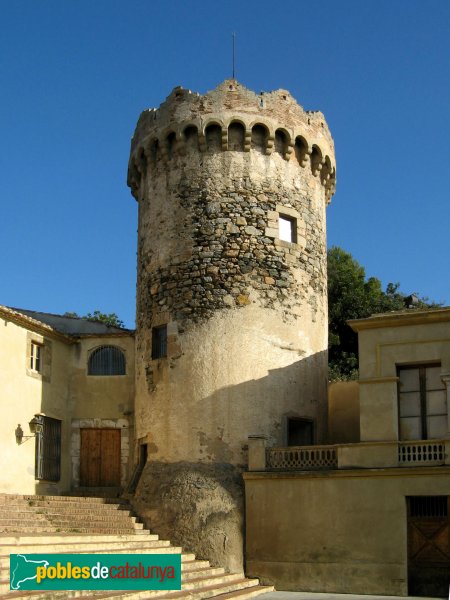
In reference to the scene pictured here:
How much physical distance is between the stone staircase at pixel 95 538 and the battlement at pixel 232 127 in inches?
375

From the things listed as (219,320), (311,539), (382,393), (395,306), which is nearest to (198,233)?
(219,320)

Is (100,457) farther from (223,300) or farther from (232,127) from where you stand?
(232,127)

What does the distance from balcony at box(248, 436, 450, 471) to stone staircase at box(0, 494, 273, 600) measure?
273 cm

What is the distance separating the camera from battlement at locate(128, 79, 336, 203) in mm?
23859

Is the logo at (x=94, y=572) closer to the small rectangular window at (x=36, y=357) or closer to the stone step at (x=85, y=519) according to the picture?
the stone step at (x=85, y=519)

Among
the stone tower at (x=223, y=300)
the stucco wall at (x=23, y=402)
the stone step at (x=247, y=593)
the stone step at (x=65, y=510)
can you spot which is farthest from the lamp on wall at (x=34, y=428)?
the stone step at (x=247, y=593)

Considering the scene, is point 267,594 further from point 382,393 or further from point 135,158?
point 135,158

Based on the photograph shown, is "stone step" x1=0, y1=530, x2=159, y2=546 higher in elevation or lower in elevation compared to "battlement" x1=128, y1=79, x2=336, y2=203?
lower

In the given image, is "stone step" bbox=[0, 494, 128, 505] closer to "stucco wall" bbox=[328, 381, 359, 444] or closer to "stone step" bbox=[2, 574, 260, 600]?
"stone step" bbox=[2, 574, 260, 600]

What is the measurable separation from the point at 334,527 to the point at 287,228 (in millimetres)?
8060

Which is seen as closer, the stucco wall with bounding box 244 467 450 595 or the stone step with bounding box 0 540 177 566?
the stone step with bounding box 0 540 177 566

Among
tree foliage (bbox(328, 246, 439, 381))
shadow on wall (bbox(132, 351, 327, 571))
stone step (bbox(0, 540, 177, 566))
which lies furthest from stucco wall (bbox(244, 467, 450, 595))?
tree foliage (bbox(328, 246, 439, 381))

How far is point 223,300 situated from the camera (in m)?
22.7

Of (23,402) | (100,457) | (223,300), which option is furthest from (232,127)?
(100,457)
